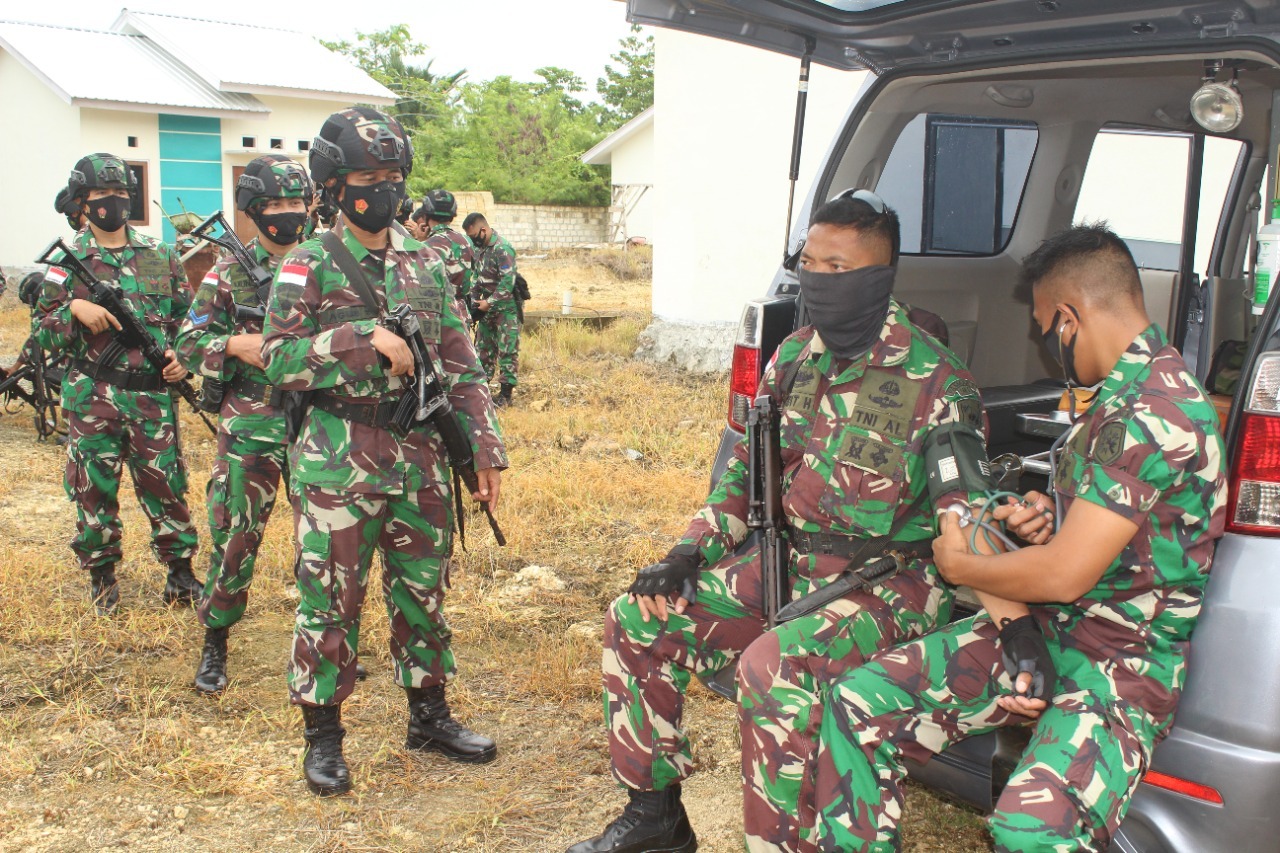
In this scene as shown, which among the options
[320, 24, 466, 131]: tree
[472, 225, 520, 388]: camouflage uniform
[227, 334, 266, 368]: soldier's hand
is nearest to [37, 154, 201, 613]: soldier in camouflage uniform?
[227, 334, 266, 368]: soldier's hand

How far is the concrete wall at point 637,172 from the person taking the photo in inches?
1358

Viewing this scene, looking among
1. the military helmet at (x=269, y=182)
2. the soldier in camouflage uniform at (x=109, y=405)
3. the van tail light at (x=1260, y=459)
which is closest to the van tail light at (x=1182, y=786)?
the van tail light at (x=1260, y=459)

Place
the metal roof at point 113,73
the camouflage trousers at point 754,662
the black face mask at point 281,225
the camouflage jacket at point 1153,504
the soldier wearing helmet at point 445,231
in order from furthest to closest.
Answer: the metal roof at point 113,73
the soldier wearing helmet at point 445,231
the black face mask at point 281,225
the camouflage trousers at point 754,662
the camouflage jacket at point 1153,504

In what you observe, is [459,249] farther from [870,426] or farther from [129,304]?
[870,426]

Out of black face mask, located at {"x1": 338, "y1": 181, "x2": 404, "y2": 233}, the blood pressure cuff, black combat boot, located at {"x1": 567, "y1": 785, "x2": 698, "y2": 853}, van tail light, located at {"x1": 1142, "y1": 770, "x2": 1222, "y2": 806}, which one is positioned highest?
black face mask, located at {"x1": 338, "y1": 181, "x2": 404, "y2": 233}

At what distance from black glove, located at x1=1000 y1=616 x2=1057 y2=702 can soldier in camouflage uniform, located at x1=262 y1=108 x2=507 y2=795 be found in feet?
5.58

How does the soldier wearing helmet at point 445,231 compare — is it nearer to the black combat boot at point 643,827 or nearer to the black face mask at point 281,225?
the black face mask at point 281,225

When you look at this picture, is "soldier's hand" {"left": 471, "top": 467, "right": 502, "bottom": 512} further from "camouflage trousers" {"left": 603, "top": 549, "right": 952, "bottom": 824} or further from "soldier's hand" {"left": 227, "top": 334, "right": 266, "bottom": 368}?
Result: "soldier's hand" {"left": 227, "top": 334, "right": 266, "bottom": 368}

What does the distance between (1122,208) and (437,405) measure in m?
2.78

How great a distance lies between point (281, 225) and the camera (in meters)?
4.28

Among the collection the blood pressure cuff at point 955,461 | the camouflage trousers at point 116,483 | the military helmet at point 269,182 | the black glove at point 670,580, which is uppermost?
the military helmet at point 269,182

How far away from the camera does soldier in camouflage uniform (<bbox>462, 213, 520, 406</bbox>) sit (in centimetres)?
999

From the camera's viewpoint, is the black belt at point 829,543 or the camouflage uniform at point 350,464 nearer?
the black belt at point 829,543

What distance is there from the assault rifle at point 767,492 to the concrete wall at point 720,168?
6583mm
